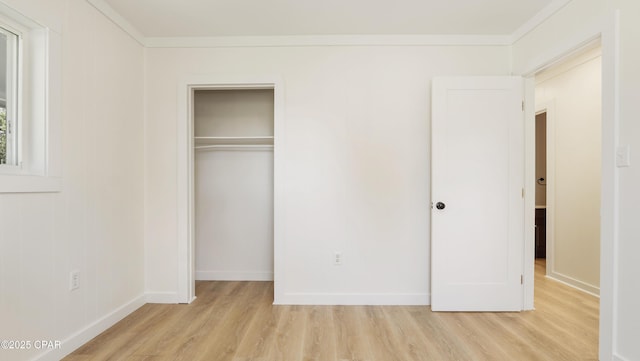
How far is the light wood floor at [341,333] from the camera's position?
81.8 inches

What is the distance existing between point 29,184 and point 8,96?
0.52m

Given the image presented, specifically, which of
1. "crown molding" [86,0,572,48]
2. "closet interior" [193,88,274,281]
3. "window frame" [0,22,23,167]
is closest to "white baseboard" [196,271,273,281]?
"closet interior" [193,88,274,281]

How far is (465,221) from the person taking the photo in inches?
110

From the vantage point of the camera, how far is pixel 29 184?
179 cm

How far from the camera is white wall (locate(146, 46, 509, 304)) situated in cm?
295

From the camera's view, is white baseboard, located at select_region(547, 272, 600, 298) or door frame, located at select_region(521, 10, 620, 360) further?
white baseboard, located at select_region(547, 272, 600, 298)

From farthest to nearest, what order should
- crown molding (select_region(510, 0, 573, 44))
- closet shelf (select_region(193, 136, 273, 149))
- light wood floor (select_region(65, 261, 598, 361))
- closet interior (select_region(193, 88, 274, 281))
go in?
closet interior (select_region(193, 88, 274, 281)) → closet shelf (select_region(193, 136, 273, 149)) → crown molding (select_region(510, 0, 573, 44)) → light wood floor (select_region(65, 261, 598, 361))

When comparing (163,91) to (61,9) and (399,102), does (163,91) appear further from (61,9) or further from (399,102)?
(399,102)

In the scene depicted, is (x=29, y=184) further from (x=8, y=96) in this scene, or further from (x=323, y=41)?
Result: (x=323, y=41)

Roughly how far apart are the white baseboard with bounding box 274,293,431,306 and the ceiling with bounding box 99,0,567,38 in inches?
90.9

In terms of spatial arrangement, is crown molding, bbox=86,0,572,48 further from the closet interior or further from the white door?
the closet interior

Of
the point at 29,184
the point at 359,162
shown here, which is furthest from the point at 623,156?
the point at 29,184

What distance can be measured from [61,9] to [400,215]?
2.85m

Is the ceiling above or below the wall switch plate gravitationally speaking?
above
